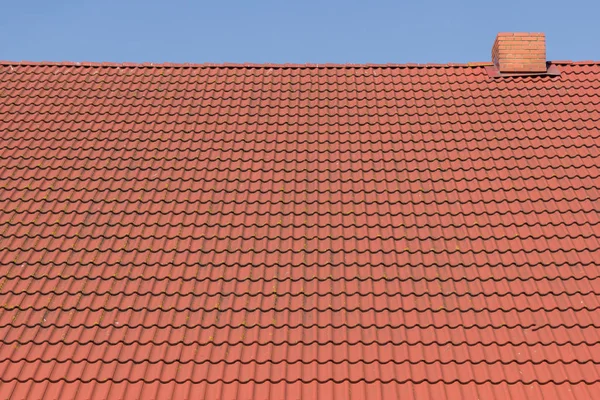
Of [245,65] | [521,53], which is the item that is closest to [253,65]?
[245,65]

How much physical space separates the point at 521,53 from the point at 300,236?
5.00 metres

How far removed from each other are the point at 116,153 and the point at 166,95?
1.56m

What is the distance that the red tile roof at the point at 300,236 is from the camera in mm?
5562

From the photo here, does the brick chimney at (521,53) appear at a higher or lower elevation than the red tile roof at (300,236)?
higher

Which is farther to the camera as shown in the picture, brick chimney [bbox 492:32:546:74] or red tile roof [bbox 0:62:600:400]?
A: brick chimney [bbox 492:32:546:74]

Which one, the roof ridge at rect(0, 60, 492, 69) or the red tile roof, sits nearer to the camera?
the red tile roof

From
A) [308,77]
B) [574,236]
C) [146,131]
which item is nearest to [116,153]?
[146,131]

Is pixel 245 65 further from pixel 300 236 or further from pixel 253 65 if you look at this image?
pixel 300 236

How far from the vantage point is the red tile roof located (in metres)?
5.56

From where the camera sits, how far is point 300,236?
22.5 ft

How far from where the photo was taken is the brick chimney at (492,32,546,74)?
9.78 metres

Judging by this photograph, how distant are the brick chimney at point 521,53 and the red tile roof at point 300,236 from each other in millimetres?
240

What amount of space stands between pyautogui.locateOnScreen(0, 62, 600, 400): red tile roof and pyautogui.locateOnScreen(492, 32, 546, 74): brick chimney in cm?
24

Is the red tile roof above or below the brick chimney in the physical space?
below
